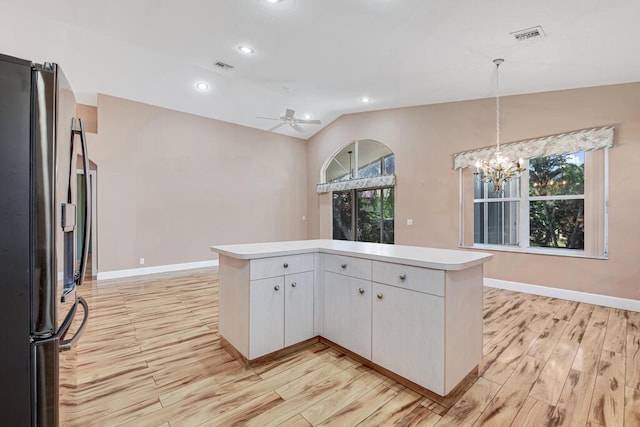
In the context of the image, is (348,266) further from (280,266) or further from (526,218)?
(526,218)

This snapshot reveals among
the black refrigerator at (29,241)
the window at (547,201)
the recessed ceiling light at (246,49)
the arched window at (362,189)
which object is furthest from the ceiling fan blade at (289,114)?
the black refrigerator at (29,241)

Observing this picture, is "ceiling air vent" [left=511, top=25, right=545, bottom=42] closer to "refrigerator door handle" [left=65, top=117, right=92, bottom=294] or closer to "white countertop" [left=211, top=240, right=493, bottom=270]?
"white countertop" [left=211, top=240, right=493, bottom=270]

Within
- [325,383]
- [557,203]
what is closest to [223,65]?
[325,383]

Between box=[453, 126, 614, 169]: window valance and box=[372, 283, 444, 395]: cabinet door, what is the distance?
4008 mm

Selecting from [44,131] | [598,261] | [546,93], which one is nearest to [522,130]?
[546,93]

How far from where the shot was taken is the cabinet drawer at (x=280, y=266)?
228cm

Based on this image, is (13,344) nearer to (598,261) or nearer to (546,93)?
(598,261)

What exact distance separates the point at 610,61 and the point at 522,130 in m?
1.41

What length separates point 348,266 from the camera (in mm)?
2420

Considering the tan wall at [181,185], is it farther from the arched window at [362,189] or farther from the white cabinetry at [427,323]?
the white cabinetry at [427,323]

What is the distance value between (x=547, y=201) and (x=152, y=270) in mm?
7135

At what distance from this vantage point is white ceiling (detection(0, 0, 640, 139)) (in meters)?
2.85

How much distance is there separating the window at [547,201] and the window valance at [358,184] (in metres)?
1.45

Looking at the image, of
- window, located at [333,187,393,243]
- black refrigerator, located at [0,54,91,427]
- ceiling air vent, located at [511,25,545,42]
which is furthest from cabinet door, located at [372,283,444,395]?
window, located at [333,187,393,243]
